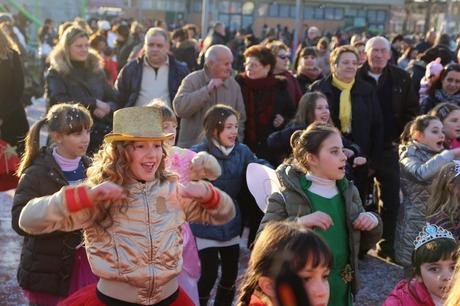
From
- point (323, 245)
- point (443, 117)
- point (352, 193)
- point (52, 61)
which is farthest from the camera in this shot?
point (52, 61)

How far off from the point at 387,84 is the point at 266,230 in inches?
186

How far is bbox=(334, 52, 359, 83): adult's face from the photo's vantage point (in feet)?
21.5

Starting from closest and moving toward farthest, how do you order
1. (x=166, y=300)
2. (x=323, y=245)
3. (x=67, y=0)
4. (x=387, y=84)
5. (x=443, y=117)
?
1. (x=323, y=245)
2. (x=166, y=300)
3. (x=443, y=117)
4. (x=387, y=84)
5. (x=67, y=0)

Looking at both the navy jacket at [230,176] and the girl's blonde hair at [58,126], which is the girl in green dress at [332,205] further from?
the girl's blonde hair at [58,126]

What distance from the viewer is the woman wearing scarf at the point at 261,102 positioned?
22.9 ft

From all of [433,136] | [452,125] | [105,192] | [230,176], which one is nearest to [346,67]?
[452,125]

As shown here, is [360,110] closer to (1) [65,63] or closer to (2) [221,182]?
(2) [221,182]

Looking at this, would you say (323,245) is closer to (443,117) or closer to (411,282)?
(411,282)

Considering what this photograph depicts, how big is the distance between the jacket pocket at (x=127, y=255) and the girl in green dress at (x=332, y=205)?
88 cm

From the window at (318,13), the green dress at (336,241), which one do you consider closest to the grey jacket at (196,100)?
the green dress at (336,241)

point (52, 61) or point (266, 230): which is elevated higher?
point (52, 61)

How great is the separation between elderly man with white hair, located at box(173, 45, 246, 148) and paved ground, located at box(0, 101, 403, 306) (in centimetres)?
136

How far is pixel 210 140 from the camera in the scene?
17.5ft

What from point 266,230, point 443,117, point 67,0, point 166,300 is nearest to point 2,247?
point 166,300
